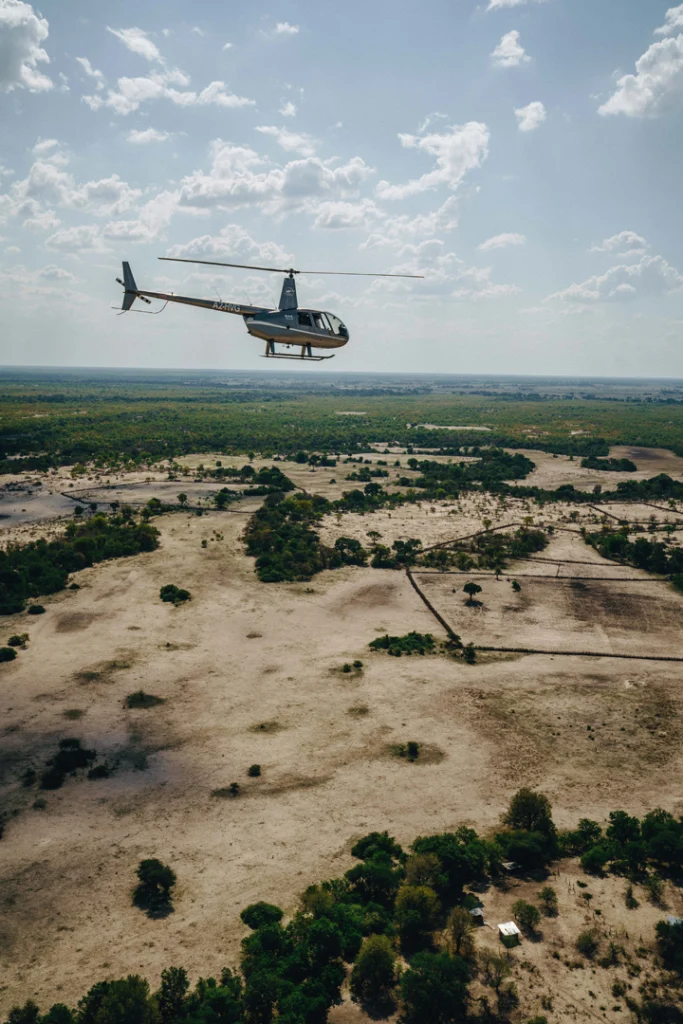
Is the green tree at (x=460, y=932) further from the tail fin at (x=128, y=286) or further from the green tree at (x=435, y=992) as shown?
the tail fin at (x=128, y=286)

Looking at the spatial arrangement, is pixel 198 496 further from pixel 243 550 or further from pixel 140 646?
pixel 140 646

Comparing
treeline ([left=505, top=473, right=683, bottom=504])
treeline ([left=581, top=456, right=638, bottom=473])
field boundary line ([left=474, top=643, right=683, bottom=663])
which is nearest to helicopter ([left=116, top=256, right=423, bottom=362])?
field boundary line ([left=474, top=643, right=683, bottom=663])

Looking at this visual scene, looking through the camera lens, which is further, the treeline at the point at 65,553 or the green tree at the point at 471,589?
the green tree at the point at 471,589

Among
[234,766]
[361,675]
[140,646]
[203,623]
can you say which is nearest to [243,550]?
[203,623]

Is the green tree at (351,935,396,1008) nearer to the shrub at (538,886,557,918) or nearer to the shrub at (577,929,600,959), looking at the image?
the shrub at (577,929,600,959)

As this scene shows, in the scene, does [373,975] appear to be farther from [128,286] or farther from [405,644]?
[128,286]

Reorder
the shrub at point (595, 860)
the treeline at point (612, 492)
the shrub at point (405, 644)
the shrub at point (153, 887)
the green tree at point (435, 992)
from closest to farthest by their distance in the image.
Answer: the green tree at point (435, 992)
the shrub at point (153, 887)
the shrub at point (595, 860)
the shrub at point (405, 644)
the treeline at point (612, 492)

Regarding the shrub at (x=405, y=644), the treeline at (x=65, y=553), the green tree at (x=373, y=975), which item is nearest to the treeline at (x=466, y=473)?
the treeline at (x=65, y=553)
